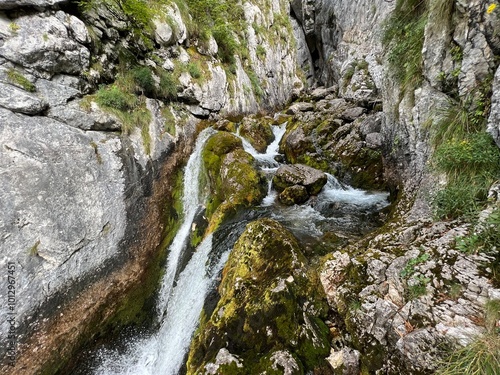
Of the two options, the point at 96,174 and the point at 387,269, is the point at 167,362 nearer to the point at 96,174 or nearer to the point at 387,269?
the point at 387,269

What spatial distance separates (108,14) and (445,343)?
12.7 m

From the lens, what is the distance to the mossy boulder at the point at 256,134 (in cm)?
1314

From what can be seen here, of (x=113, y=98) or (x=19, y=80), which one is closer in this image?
(x=19, y=80)

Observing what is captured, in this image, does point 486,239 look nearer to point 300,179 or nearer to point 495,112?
point 495,112

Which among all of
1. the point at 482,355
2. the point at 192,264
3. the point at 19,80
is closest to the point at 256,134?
the point at 192,264

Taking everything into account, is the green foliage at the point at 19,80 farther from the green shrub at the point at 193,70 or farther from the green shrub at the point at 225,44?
the green shrub at the point at 225,44

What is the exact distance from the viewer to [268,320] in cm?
350

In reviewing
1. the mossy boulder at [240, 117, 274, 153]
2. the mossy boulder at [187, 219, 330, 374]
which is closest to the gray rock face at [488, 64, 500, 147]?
the mossy boulder at [187, 219, 330, 374]

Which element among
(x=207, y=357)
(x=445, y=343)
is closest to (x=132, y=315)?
(x=207, y=357)

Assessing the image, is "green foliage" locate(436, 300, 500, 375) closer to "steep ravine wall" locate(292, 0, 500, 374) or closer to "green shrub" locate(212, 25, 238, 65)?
"steep ravine wall" locate(292, 0, 500, 374)

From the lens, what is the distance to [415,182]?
15.5 ft

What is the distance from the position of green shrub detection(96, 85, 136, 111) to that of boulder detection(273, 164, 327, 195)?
605 centimetres

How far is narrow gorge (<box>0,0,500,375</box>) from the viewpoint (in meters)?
2.98

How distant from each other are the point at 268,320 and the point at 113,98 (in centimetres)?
815
